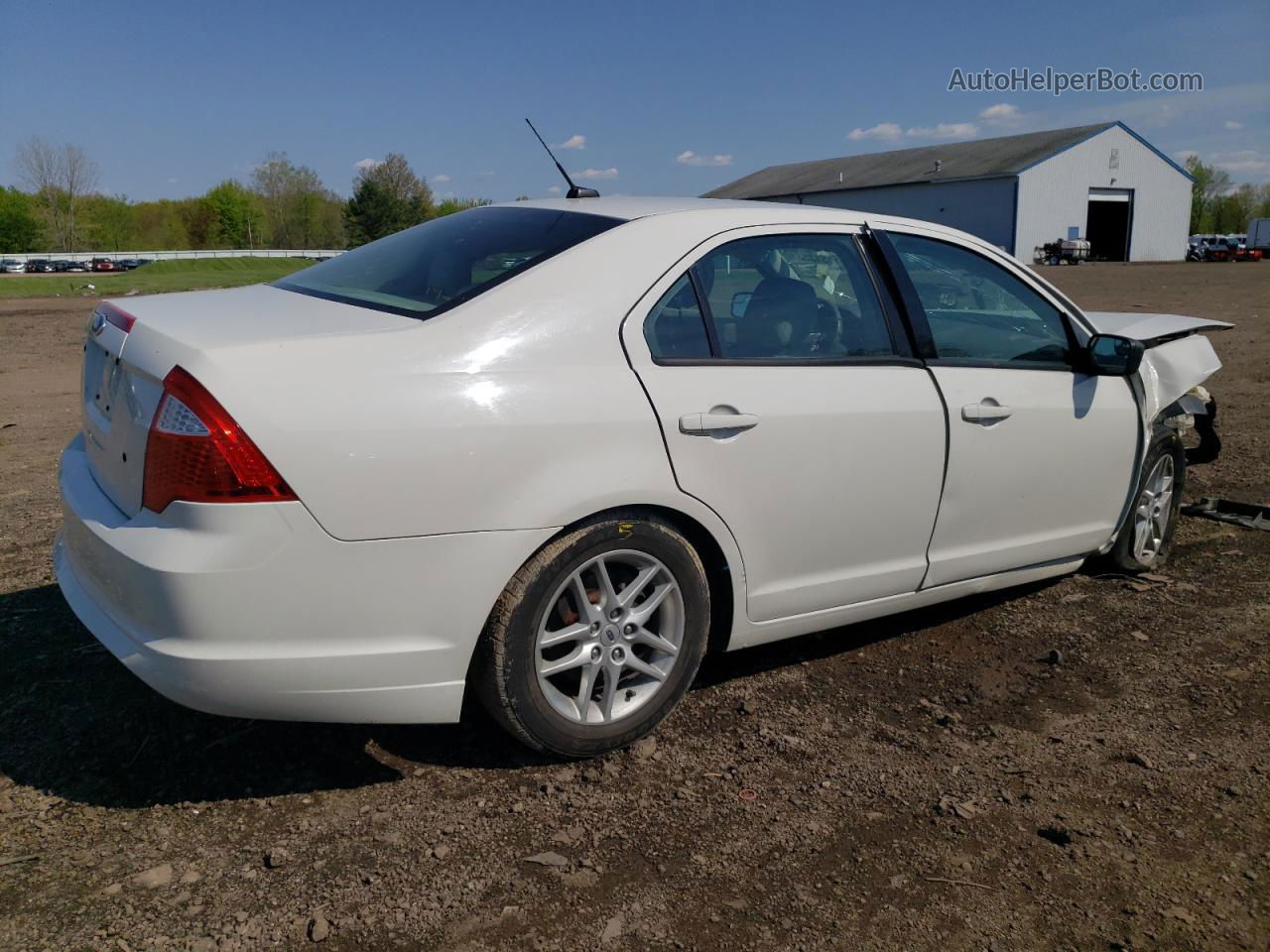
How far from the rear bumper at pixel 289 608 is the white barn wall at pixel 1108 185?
197 feet

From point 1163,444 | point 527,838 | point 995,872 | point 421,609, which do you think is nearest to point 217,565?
point 421,609

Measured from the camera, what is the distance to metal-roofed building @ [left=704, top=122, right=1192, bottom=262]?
195ft

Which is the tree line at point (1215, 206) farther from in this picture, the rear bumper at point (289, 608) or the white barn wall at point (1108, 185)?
the rear bumper at point (289, 608)

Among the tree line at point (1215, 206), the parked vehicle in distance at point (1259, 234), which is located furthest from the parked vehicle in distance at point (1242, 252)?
the tree line at point (1215, 206)

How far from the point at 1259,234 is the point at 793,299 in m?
77.8

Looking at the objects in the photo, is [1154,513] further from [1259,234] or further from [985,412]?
[1259,234]

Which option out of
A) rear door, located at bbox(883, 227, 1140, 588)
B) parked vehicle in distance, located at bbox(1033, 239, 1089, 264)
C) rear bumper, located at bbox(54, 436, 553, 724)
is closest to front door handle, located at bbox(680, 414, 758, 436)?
rear bumper, located at bbox(54, 436, 553, 724)

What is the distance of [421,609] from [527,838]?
0.69 m

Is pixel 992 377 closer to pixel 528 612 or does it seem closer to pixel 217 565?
pixel 528 612

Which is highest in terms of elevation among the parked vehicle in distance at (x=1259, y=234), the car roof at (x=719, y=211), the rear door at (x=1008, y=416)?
the parked vehicle in distance at (x=1259, y=234)

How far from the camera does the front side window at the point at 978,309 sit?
12.9 ft

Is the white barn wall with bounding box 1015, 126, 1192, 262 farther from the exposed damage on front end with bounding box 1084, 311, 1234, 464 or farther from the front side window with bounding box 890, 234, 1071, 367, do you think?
the front side window with bounding box 890, 234, 1071, 367

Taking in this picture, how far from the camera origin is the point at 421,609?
2.79m

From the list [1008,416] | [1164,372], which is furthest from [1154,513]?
[1008,416]
